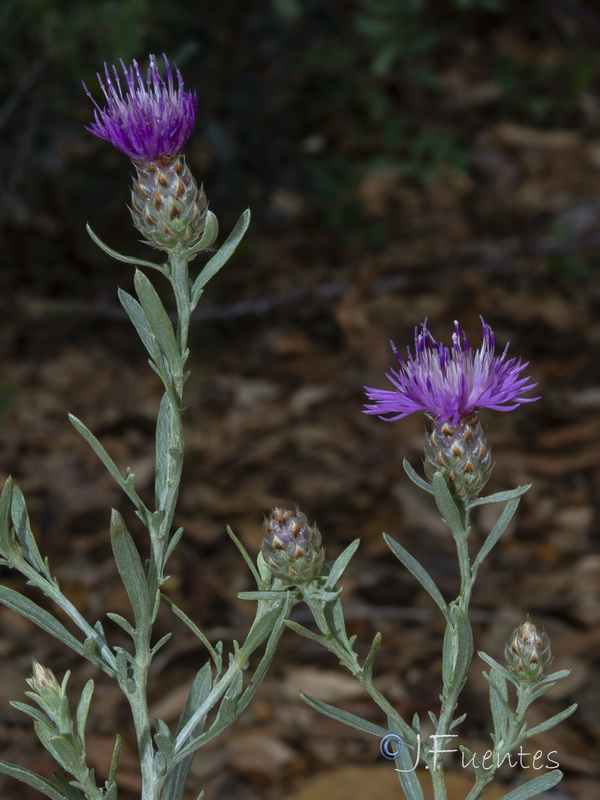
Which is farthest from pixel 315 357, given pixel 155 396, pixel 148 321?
pixel 148 321

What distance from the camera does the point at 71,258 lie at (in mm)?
4137

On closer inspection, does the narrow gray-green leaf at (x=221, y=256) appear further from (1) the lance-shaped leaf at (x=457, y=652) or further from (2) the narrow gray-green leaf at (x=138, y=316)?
(1) the lance-shaped leaf at (x=457, y=652)

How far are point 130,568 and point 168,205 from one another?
1.33 feet

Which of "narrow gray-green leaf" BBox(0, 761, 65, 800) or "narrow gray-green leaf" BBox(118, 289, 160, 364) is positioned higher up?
"narrow gray-green leaf" BBox(118, 289, 160, 364)

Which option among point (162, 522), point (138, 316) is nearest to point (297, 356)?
point (138, 316)

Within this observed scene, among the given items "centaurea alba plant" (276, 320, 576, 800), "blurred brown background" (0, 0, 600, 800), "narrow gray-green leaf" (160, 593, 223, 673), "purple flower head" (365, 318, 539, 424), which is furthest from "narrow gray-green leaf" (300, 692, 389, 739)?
"blurred brown background" (0, 0, 600, 800)

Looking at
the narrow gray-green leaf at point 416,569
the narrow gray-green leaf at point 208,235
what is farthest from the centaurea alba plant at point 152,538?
the narrow gray-green leaf at point 416,569

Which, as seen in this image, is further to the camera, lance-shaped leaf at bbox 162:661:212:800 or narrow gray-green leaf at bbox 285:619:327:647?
lance-shaped leaf at bbox 162:661:212:800

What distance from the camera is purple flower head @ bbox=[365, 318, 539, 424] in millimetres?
1218

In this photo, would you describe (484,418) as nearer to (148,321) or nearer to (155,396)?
(155,396)

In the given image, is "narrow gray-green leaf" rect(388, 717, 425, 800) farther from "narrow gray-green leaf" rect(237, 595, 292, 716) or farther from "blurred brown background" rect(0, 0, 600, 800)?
"blurred brown background" rect(0, 0, 600, 800)

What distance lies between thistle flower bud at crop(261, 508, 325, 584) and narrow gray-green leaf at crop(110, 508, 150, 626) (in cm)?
14

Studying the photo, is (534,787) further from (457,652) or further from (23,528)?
(23,528)

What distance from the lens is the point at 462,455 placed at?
49.1 inches
